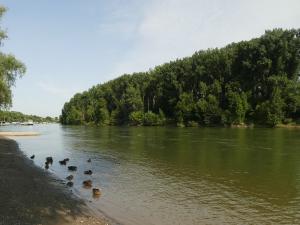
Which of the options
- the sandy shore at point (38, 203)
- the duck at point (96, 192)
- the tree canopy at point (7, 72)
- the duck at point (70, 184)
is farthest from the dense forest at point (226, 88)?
the sandy shore at point (38, 203)

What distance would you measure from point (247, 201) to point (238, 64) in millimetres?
113672

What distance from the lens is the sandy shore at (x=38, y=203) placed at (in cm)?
1397

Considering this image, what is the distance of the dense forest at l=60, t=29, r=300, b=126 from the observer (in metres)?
113

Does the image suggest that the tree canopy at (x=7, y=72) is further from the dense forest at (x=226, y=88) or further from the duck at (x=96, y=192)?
the dense forest at (x=226, y=88)

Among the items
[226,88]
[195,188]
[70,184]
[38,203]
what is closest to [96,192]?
[70,184]

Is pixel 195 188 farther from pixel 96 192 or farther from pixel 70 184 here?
pixel 70 184

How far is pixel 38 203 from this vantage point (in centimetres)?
1698

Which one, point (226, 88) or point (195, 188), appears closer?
point (195, 188)

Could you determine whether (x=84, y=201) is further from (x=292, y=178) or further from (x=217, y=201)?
(x=292, y=178)

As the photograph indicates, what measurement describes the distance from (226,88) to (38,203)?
118321 mm

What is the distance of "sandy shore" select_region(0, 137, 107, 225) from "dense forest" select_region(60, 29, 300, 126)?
308 feet

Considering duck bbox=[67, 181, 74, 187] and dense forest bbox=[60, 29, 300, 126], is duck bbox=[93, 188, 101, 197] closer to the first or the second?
duck bbox=[67, 181, 74, 187]

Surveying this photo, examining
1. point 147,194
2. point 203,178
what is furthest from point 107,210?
point 203,178

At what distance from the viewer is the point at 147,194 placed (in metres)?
22.0
